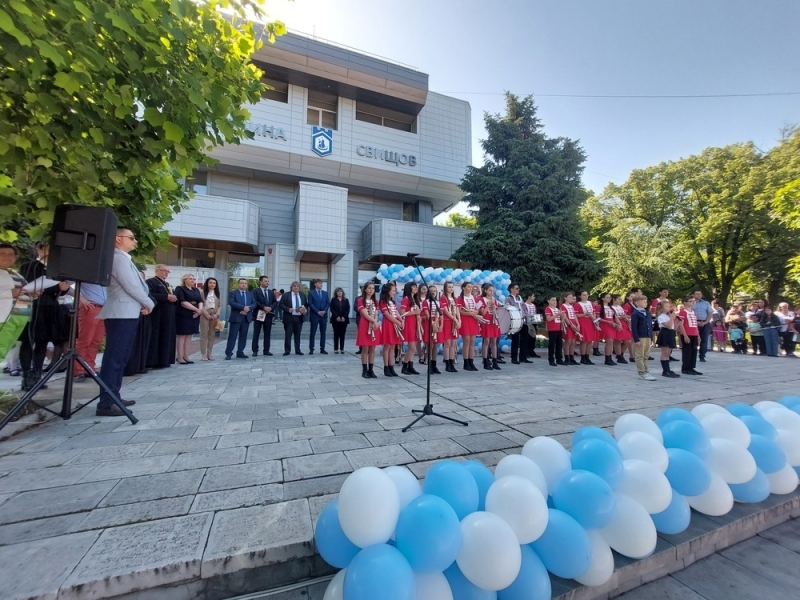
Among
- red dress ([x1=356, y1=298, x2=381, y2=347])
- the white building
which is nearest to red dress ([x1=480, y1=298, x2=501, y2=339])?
red dress ([x1=356, y1=298, x2=381, y2=347])

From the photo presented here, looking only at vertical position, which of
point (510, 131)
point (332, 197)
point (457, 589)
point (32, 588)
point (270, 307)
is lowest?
point (457, 589)

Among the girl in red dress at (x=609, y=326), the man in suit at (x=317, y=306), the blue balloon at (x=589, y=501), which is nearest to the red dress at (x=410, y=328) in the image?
the man in suit at (x=317, y=306)

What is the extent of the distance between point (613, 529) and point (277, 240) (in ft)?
59.5

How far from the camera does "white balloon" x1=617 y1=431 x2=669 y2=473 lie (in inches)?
82.5

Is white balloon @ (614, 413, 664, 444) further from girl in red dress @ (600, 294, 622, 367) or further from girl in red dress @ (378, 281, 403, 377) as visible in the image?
girl in red dress @ (600, 294, 622, 367)

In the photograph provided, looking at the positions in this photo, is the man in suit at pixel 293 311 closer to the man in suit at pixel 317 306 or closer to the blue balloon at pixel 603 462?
the man in suit at pixel 317 306

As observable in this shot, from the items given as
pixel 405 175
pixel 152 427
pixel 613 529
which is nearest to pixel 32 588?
pixel 152 427

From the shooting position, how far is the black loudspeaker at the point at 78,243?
3.32 meters

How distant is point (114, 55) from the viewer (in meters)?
2.68

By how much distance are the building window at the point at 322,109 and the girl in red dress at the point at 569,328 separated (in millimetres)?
15106

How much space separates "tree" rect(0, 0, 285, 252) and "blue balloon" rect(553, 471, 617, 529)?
3551mm

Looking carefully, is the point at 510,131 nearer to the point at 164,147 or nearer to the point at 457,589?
the point at 164,147

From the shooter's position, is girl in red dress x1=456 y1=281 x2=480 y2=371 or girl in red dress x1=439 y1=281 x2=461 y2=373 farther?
girl in red dress x1=456 y1=281 x2=480 y2=371

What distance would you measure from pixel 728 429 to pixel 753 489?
387 millimetres
